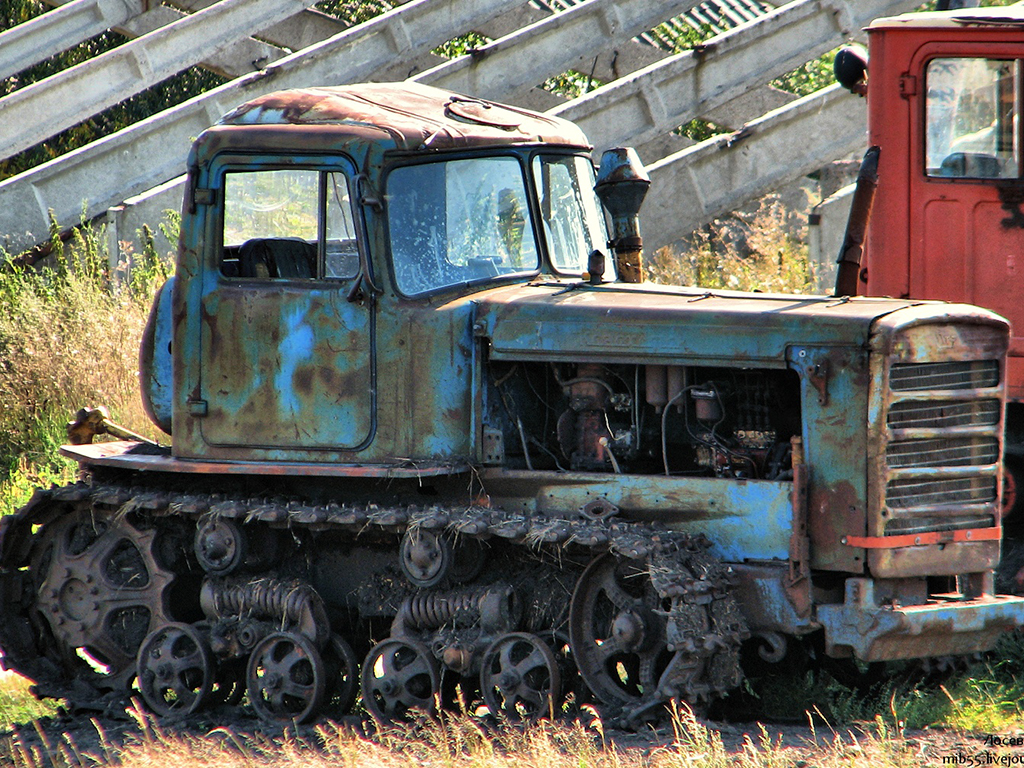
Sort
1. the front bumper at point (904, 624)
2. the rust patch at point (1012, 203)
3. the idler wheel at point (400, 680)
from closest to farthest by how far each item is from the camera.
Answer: the front bumper at point (904, 624) → the idler wheel at point (400, 680) → the rust patch at point (1012, 203)

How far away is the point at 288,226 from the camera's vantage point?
22.5ft

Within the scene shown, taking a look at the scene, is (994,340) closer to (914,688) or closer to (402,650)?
(914,688)

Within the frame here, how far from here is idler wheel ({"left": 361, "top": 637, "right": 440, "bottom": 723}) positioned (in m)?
6.55

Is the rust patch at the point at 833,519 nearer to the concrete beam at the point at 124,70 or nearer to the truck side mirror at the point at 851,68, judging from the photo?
the truck side mirror at the point at 851,68

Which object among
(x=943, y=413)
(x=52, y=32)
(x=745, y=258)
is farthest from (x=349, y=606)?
(x=52, y=32)

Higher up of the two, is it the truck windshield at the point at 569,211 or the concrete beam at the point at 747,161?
the concrete beam at the point at 747,161

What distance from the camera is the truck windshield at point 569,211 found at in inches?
281

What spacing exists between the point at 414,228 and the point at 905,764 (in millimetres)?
3260

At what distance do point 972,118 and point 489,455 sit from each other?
3913 mm

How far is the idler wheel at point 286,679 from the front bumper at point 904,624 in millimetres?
2434

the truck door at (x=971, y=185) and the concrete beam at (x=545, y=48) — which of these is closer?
the truck door at (x=971, y=185)

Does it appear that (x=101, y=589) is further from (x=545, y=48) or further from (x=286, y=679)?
(x=545, y=48)

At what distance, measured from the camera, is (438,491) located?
6.81 m

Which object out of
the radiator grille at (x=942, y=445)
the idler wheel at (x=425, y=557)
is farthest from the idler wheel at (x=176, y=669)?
the radiator grille at (x=942, y=445)
